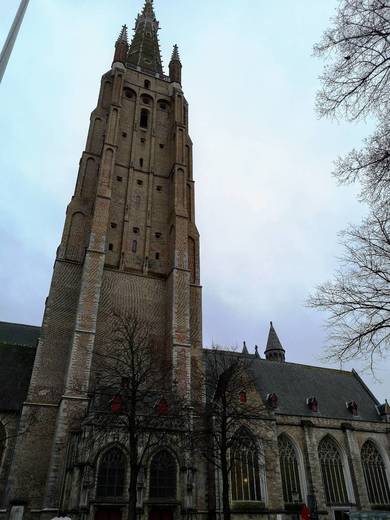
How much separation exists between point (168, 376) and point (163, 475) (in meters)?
5.03

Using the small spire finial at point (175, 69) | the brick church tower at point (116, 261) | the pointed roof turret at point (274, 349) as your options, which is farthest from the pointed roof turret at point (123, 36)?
the pointed roof turret at point (274, 349)

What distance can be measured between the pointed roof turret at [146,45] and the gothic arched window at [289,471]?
38.2 m

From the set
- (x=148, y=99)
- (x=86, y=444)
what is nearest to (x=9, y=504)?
(x=86, y=444)

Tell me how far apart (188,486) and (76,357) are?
9090 millimetres

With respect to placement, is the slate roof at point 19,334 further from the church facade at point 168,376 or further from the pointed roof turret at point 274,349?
the pointed roof turret at point 274,349

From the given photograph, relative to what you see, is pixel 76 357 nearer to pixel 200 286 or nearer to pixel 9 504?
pixel 9 504

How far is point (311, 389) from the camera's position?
111 feet

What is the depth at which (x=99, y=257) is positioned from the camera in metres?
25.8

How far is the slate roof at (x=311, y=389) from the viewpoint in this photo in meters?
30.8

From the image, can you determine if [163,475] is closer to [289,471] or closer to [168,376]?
[168,376]

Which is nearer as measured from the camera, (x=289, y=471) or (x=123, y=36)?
(x=289, y=471)

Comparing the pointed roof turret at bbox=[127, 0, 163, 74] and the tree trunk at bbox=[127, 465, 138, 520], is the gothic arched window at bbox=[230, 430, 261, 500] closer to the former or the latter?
the tree trunk at bbox=[127, 465, 138, 520]

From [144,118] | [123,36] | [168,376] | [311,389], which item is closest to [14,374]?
[168,376]

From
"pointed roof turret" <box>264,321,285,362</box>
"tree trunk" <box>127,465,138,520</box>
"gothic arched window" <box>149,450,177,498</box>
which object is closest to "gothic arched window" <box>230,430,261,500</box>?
"gothic arched window" <box>149,450,177,498</box>
